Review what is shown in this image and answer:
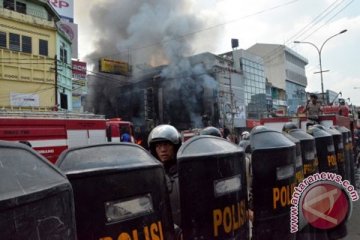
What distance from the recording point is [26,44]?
2397 centimetres

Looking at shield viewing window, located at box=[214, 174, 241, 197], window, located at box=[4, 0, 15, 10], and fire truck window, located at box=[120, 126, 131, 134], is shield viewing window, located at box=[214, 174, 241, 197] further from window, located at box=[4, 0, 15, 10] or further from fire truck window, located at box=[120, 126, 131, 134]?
window, located at box=[4, 0, 15, 10]

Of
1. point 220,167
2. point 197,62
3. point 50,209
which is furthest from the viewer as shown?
point 197,62

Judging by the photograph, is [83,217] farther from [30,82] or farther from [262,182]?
[30,82]

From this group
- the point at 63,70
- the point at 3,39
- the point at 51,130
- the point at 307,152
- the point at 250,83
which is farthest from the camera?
the point at 250,83

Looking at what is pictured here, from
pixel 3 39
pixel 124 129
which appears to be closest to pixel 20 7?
pixel 3 39

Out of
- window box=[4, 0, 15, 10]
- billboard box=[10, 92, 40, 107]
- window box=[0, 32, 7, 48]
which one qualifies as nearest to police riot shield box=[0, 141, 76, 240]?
billboard box=[10, 92, 40, 107]

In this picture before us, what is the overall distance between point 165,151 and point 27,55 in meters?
22.6

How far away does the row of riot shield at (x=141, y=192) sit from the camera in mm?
1239

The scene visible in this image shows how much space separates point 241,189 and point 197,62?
39.4 m

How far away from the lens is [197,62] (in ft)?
135

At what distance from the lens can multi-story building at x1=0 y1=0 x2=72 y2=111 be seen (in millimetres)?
22797

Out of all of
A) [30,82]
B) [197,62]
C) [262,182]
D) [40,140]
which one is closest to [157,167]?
[262,182]

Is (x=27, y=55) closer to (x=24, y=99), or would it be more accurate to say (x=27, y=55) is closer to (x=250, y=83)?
(x=24, y=99)

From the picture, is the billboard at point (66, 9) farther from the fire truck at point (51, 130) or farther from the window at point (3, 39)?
the fire truck at point (51, 130)
